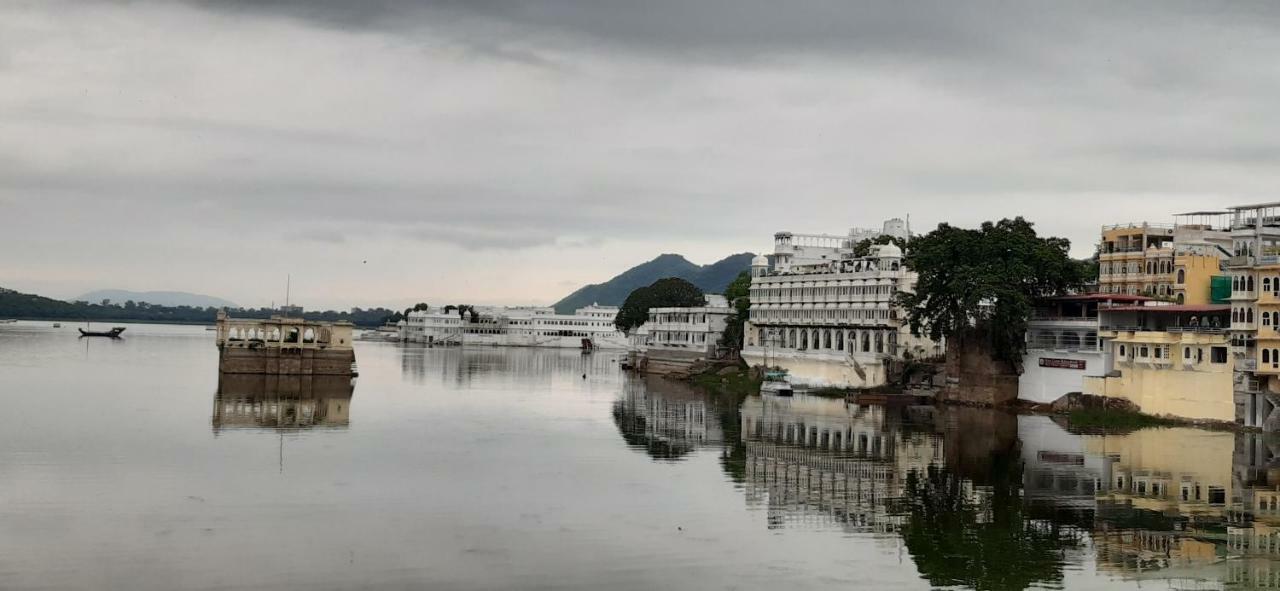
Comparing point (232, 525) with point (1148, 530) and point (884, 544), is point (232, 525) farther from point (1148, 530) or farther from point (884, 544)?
point (1148, 530)

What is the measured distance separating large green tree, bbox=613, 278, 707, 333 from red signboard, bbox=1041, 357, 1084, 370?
80118mm

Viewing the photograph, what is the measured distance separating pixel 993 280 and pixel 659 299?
288 ft

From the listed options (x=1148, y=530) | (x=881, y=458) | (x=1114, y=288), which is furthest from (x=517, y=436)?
(x=1114, y=288)

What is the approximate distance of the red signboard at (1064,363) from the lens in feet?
216

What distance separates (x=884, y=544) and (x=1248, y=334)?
34.0 meters

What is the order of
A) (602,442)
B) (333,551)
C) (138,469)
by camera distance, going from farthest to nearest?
(602,442) → (138,469) → (333,551)

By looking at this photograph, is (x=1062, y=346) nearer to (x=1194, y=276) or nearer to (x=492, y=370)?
(x=1194, y=276)

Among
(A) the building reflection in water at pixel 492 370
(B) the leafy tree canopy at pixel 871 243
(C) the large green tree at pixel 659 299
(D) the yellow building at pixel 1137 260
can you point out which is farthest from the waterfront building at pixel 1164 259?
(C) the large green tree at pixel 659 299

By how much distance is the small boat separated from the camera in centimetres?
8094

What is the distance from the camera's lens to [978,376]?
71.1m

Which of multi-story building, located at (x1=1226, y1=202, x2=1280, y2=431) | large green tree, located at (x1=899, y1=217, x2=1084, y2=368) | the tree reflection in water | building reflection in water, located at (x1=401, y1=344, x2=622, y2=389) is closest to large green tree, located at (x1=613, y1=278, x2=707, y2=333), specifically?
building reflection in water, located at (x1=401, y1=344, x2=622, y2=389)

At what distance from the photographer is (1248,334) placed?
55844 millimetres

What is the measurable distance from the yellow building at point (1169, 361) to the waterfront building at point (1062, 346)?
836 millimetres

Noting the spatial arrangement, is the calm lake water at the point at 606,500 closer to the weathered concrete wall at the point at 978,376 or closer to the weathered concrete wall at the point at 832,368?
the weathered concrete wall at the point at 978,376
